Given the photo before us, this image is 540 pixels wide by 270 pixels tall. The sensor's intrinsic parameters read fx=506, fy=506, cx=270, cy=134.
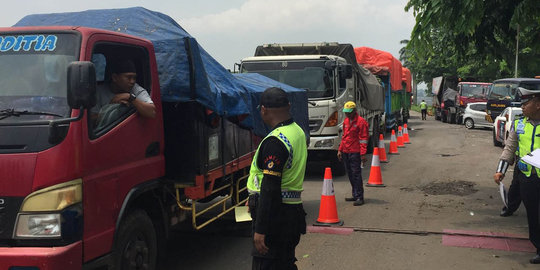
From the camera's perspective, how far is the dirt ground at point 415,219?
5.62 m

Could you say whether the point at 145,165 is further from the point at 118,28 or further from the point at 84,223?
the point at 118,28

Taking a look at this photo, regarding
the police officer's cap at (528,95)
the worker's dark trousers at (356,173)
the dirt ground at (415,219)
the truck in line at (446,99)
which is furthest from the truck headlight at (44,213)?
the truck in line at (446,99)

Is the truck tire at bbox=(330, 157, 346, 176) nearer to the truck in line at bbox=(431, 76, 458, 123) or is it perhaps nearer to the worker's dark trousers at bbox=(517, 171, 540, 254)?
the worker's dark trousers at bbox=(517, 171, 540, 254)

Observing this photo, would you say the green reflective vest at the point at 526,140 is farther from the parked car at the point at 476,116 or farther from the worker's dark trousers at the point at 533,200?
the parked car at the point at 476,116

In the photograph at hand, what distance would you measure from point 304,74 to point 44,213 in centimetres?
862

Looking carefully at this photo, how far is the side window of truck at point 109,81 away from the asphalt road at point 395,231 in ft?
7.10

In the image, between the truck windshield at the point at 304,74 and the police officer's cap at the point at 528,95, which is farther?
the truck windshield at the point at 304,74

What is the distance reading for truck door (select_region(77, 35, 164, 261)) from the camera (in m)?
3.48

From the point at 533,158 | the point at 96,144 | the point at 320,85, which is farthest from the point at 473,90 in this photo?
the point at 96,144

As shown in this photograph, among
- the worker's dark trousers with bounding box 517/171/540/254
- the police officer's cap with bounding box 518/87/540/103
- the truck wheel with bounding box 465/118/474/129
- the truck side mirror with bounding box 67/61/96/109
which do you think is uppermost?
the truck side mirror with bounding box 67/61/96/109

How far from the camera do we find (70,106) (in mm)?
3250

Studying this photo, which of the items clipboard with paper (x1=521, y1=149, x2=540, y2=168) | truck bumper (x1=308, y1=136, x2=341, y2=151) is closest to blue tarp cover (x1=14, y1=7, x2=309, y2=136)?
clipboard with paper (x1=521, y1=149, x2=540, y2=168)

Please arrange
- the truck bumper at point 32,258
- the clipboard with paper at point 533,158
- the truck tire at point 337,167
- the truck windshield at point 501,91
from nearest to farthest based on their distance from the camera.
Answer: the truck bumper at point 32,258 → the clipboard with paper at point 533,158 → the truck tire at point 337,167 → the truck windshield at point 501,91

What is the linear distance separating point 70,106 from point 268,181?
136 cm
